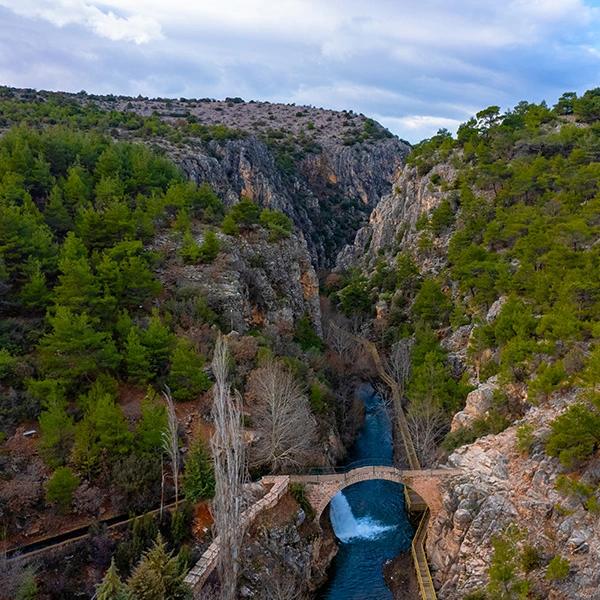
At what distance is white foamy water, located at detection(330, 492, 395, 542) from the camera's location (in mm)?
32125

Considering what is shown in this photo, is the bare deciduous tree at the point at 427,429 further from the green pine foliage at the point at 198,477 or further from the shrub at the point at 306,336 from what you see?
the green pine foliage at the point at 198,477

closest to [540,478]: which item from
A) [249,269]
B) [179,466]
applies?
[179,466]

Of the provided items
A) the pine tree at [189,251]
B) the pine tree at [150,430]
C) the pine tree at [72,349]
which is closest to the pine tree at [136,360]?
the pine tree at [72,349]

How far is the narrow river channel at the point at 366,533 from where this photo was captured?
27703 millimetres

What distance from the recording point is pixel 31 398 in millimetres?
26094

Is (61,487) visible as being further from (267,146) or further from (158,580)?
(267,146)

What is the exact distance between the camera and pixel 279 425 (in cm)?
2830

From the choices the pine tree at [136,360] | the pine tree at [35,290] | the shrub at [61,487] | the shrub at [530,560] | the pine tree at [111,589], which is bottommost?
the shrub at [530,560]

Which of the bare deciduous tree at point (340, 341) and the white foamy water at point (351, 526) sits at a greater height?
the bare deciduous tree at point (340, 341)

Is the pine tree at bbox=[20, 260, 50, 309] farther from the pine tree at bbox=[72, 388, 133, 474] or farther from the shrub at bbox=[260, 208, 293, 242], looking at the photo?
the shrub at bbox=[260, 208, 293, 242]

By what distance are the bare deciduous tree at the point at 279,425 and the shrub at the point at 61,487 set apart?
9.63 meters

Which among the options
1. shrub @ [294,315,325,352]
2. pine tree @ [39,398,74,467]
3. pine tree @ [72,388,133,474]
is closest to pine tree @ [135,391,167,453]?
pine tree @ [72,388,133,474]

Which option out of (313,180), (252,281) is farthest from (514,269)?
(313,180)

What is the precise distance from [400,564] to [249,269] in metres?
24.9
